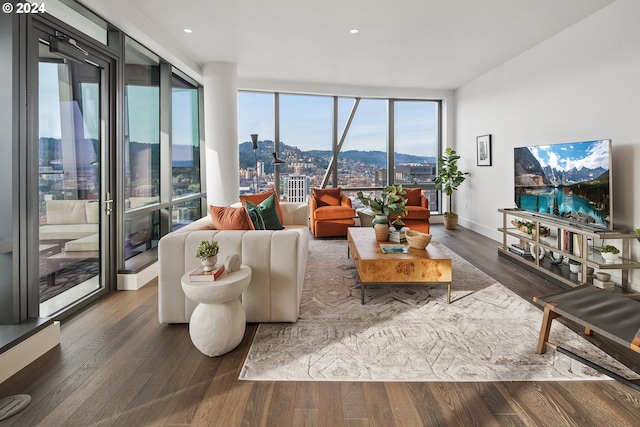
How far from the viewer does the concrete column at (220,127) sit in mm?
5508

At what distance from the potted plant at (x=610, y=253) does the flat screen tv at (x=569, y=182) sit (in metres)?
0.23

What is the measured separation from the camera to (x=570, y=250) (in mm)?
3725

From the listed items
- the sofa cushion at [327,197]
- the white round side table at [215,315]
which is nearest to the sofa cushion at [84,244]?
the white round side table at [215,315]

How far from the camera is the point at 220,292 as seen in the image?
2.22m

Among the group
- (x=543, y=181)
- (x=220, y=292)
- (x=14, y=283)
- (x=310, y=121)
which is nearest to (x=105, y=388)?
(x=220, y=292)

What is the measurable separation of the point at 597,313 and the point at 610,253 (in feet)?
5.12

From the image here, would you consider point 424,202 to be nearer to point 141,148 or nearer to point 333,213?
point 333,213

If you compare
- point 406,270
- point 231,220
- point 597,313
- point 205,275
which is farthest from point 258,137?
point 597,313

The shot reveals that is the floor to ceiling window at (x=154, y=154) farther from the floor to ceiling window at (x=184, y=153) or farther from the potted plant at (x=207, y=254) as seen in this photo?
the potted plant at (x=207, y=254)

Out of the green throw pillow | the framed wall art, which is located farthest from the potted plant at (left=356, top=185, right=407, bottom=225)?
the framed wall art

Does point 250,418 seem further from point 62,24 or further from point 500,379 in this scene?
point 62,24

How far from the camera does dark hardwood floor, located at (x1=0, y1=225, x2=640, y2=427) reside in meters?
1.70

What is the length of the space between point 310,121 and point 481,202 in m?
3.58

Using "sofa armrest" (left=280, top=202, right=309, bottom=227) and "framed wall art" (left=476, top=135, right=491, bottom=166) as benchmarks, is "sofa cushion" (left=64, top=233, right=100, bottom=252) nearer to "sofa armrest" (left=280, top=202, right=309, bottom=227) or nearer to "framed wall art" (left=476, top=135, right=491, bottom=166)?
"sofa armrest" (left=280, top=202, right=309, bottom=227)
